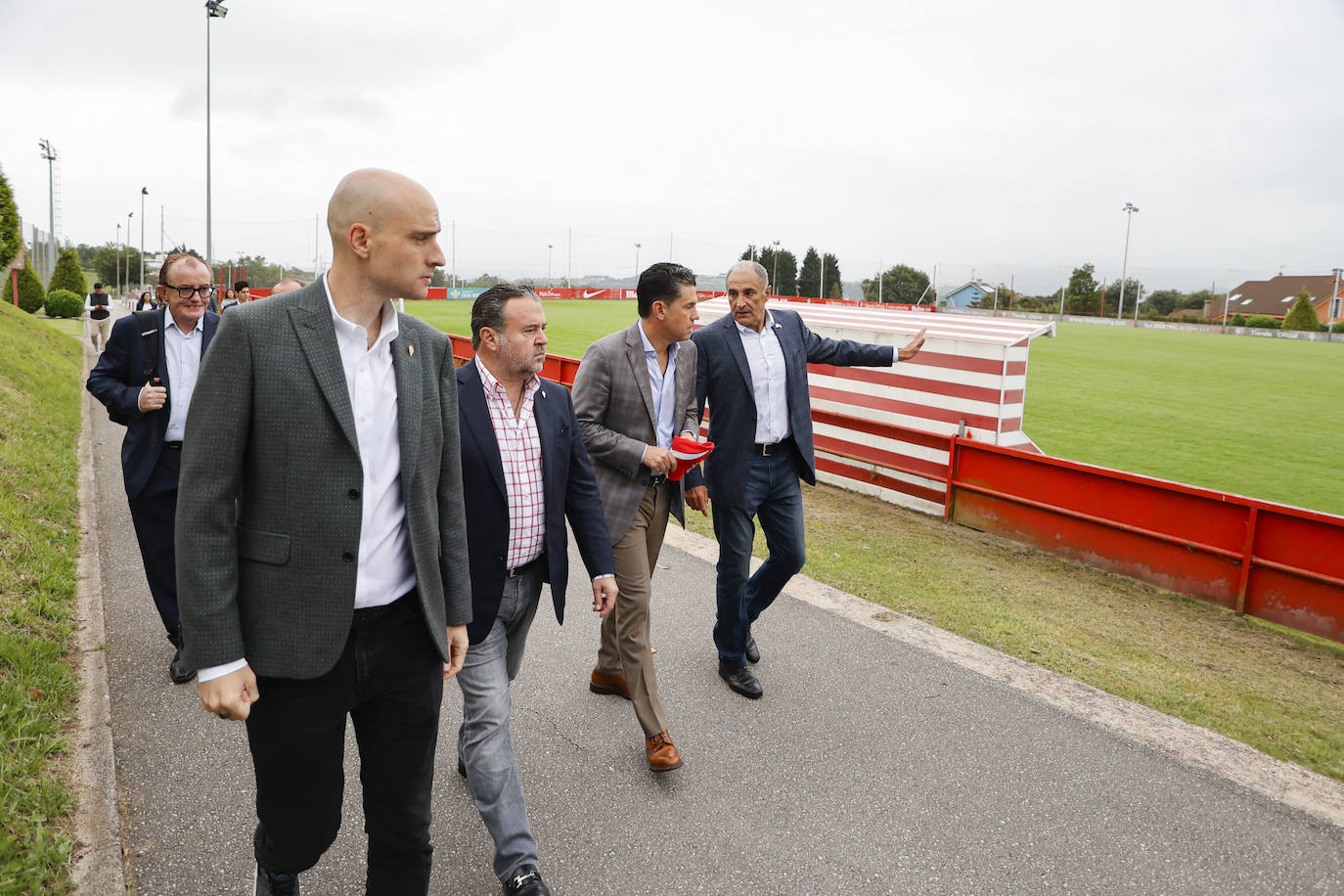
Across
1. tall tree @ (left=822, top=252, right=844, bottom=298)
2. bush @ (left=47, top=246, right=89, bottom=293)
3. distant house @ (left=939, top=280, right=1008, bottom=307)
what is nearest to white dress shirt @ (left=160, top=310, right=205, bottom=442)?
bush @ (left=47, top=246, right=89, bottom=293)

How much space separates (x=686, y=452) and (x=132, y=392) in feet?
9.05

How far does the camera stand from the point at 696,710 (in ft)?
14.0

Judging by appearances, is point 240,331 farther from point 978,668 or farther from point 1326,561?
point 1326,561

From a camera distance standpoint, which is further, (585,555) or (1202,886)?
(585,555)

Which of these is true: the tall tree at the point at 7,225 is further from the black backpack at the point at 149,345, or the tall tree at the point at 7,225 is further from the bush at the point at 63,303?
the black backpack at the point at 149,345

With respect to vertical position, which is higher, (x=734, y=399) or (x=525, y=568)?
(x=734, y=399)

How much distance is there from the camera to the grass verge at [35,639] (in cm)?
283

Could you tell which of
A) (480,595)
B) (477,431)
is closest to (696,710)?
(480,595)

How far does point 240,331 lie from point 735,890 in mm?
2296

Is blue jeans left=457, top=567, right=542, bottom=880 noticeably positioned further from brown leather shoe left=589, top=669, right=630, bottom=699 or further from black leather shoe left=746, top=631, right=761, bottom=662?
black leather shoe left=746, top=631, right=761, bottom=662

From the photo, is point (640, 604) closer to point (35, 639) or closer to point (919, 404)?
Answer: point (35, 639)

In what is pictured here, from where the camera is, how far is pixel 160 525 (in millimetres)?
4406

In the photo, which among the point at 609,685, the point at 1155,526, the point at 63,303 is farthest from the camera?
the point at 63,303

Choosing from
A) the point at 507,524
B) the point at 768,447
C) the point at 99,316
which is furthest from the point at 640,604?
the point at 99,316
